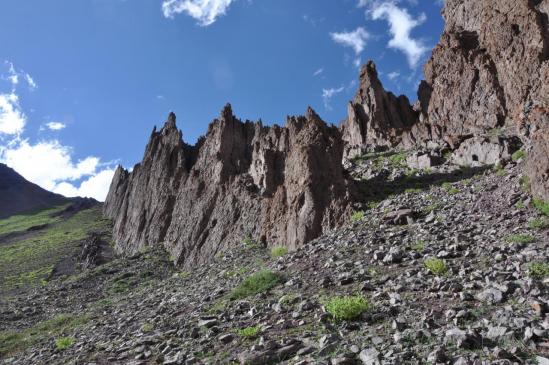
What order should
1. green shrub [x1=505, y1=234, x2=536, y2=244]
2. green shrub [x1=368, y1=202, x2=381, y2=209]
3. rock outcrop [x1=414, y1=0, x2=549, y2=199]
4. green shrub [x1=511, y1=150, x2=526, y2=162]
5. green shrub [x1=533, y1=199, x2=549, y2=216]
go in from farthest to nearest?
rock outcrop [x1=414, y1=0, x2=549, y2=199] < green shrub [x1=511, y1=150, x2=526, y2=162] < green shrub [x1=368, y1=202, x2=381, y2=209] < green shrub [x1=533, y1=199, x2=549, y2=216] < green shrub [x1=505, y1=234, x2=536, y2=244]

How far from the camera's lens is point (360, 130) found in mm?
75125

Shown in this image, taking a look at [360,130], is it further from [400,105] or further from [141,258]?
[141,258]

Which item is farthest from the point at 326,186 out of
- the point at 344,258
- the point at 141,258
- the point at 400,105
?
the point at 400,105

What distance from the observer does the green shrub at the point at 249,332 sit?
521 inches

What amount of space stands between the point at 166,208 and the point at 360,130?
35572 mm

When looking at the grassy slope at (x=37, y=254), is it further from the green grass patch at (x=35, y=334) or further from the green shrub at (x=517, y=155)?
the green shrub at (x=517, y=155)

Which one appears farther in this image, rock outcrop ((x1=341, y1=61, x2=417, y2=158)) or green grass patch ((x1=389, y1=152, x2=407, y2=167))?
rock outcrop ((x1=341, y1=61, x2=417, y2=158))

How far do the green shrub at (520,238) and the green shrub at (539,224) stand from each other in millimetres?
861

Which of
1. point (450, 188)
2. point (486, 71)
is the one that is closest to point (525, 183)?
point (450, 188)


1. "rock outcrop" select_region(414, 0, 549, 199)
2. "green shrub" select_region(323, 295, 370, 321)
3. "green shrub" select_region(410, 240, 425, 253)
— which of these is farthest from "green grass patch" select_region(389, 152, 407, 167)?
"green shrub" select_region(323, 295, 370, 321)

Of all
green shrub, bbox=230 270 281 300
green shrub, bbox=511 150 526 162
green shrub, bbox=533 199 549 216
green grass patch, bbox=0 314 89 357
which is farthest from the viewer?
green shrub, bbox=511 150 526 162

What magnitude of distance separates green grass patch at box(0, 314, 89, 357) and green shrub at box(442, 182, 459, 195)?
25.3 metres

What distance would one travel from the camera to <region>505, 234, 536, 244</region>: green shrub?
15.9 metres

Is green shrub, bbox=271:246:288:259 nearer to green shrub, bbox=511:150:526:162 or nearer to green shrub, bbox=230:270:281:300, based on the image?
green shrub, bbox=230:270:281:300
